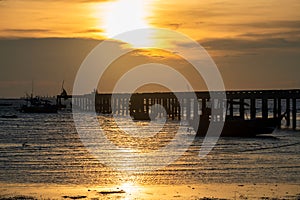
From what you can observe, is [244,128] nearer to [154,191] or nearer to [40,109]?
[154,191]

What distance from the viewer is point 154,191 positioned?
27250 millimetres

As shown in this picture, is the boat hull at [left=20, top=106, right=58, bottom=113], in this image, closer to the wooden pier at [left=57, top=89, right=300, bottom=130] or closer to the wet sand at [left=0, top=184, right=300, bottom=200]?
the wooden pier at [left=57, top=89, right=300, bottom=130]

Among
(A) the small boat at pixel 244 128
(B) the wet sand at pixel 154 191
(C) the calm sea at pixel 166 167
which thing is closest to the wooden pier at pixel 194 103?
(A) the small boat at pixel 244 128

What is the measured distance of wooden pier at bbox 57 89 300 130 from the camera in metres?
82.8

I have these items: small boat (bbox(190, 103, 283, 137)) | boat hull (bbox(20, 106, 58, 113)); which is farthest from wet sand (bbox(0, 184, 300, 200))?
boat hull (bbox(20, 106, 58, 113))

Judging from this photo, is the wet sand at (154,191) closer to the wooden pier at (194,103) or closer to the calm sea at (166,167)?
the calm sea at (166,167)

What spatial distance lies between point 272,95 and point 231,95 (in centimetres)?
1081

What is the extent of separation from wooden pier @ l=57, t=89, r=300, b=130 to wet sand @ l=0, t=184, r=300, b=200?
50429 millimetres

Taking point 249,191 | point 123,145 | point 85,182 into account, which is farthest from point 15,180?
point 123,145

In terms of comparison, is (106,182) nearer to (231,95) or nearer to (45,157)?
(45,157)

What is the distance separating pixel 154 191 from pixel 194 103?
7121 centimetres

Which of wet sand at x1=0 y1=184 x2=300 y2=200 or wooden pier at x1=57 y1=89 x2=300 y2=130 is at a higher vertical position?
wooden pier at x1=57 y1=89 x2=300 y2=130

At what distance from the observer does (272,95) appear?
83.8 metres

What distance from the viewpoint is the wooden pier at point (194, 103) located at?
82750 mm
